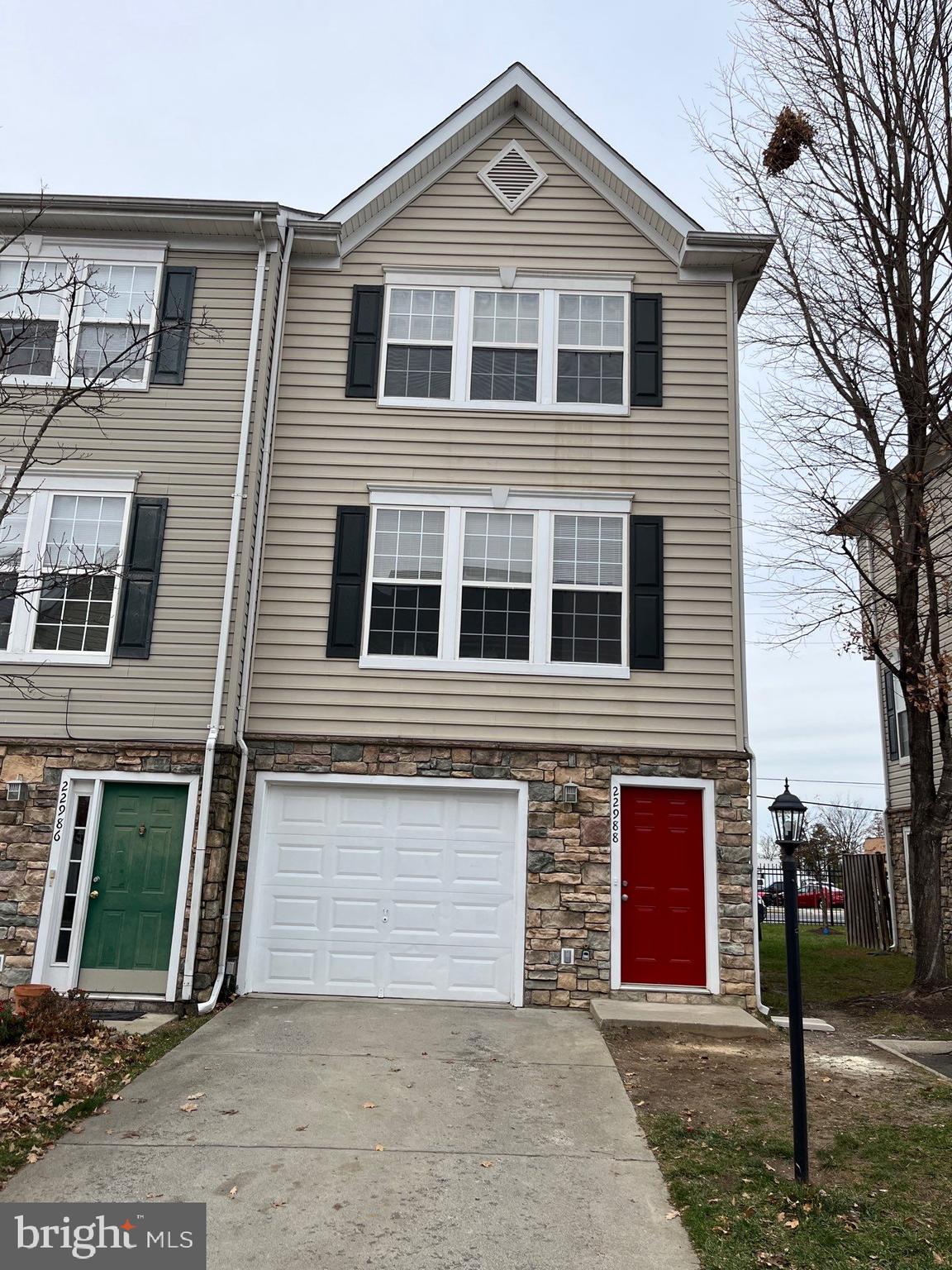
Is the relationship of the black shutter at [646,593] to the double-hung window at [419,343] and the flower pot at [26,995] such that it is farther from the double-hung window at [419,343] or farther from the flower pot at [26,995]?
the flower pot at [26,995]

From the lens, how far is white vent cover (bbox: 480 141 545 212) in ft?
35.8

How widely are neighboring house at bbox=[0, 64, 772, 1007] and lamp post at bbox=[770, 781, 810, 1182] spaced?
4.01m

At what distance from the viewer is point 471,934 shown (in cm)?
942

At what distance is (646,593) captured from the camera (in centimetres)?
994

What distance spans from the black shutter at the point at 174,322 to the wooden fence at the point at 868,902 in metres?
14.0

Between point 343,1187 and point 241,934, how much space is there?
4.75 m

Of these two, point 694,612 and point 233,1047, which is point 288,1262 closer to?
point 233,1047

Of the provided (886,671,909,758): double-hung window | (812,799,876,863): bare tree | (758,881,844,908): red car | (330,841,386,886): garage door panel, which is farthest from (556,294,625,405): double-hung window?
(812,799,876,863): bare tree

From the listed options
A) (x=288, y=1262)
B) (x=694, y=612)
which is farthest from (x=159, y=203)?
(x=288, y=1262)

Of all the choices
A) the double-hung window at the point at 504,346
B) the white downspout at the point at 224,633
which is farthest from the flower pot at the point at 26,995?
the double-hung window at the point at 504,346

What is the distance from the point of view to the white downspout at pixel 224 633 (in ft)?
28.7

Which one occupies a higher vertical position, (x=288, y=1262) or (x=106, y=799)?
(x=106, y=799)

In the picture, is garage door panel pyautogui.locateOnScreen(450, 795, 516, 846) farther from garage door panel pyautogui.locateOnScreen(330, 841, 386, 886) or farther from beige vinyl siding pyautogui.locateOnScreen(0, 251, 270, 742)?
beige vinyl siding pyautogui.locateOnScreen(0, 251, 270, 742)

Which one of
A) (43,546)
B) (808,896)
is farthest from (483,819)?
(808,896)
